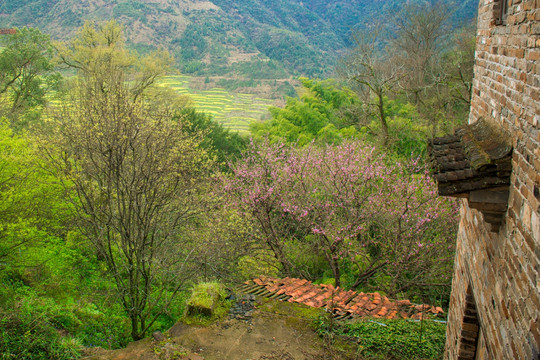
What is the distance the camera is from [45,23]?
141 ft

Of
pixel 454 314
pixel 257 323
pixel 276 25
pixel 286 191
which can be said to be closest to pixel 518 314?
pixel 454 314

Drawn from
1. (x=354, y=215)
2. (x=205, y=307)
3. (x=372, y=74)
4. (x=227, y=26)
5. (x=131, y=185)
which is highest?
(x=227, y=26)

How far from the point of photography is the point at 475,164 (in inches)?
100

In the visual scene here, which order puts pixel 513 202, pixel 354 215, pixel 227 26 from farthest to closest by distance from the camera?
pixel 227 26, pixel 354 215, pixel 513 202

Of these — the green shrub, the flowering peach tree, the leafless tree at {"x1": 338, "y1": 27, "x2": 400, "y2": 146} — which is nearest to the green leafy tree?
the leafless tree at {"x1": 338, "y1": 27, "x2": 400, "y2": 146}

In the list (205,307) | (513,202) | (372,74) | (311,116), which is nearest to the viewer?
(513,202)

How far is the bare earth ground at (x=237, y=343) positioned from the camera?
5672mm

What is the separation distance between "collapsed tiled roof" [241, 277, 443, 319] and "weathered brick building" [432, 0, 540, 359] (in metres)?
3.78

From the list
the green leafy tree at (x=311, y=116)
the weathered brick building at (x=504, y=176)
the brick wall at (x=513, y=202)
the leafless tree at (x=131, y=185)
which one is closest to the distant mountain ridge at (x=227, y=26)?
the green leafy tree at (x=311, y=116)

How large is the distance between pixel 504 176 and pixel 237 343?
4.75 m

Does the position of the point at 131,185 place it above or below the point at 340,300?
above

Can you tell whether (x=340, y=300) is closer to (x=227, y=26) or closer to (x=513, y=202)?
(x=513, y=202)

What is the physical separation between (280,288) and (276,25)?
5799 centimetres

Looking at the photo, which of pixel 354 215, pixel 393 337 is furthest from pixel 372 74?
pixel 393 337
